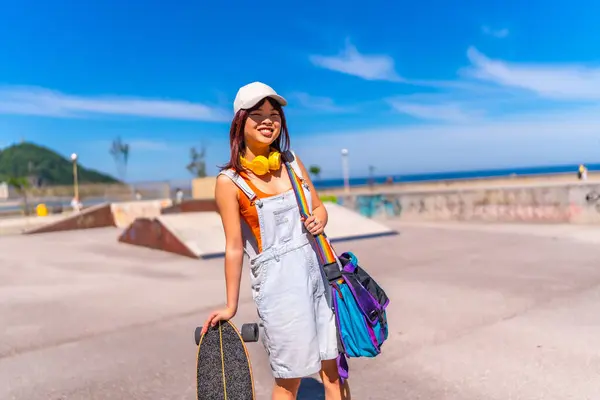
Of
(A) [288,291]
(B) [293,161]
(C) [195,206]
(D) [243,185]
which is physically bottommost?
(C) [195,206]

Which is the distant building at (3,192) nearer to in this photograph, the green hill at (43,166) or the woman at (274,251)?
the woman at (274,251)

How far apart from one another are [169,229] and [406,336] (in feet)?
22.3

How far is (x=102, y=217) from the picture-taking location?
1691cm

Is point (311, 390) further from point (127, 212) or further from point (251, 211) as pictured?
point (127, 212)

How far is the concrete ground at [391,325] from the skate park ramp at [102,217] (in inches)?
247

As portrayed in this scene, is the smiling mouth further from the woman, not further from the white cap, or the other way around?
the white cap

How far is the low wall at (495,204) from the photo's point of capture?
12.7m

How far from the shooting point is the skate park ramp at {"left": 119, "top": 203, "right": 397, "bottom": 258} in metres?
9.59

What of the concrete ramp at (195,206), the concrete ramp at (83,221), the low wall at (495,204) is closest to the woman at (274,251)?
the low wall at (495,204)

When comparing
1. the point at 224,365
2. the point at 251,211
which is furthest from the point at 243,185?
the point at 224,365

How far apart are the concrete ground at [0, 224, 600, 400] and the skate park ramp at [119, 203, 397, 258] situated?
667 millimetres

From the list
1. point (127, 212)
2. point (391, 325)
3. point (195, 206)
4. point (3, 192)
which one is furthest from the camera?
point (3, 192)

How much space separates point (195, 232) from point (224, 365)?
324 inches

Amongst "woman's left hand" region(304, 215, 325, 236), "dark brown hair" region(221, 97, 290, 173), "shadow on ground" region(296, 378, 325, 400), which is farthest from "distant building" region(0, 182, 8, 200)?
"woman's left hand" region(304, 215, 325, 236)
